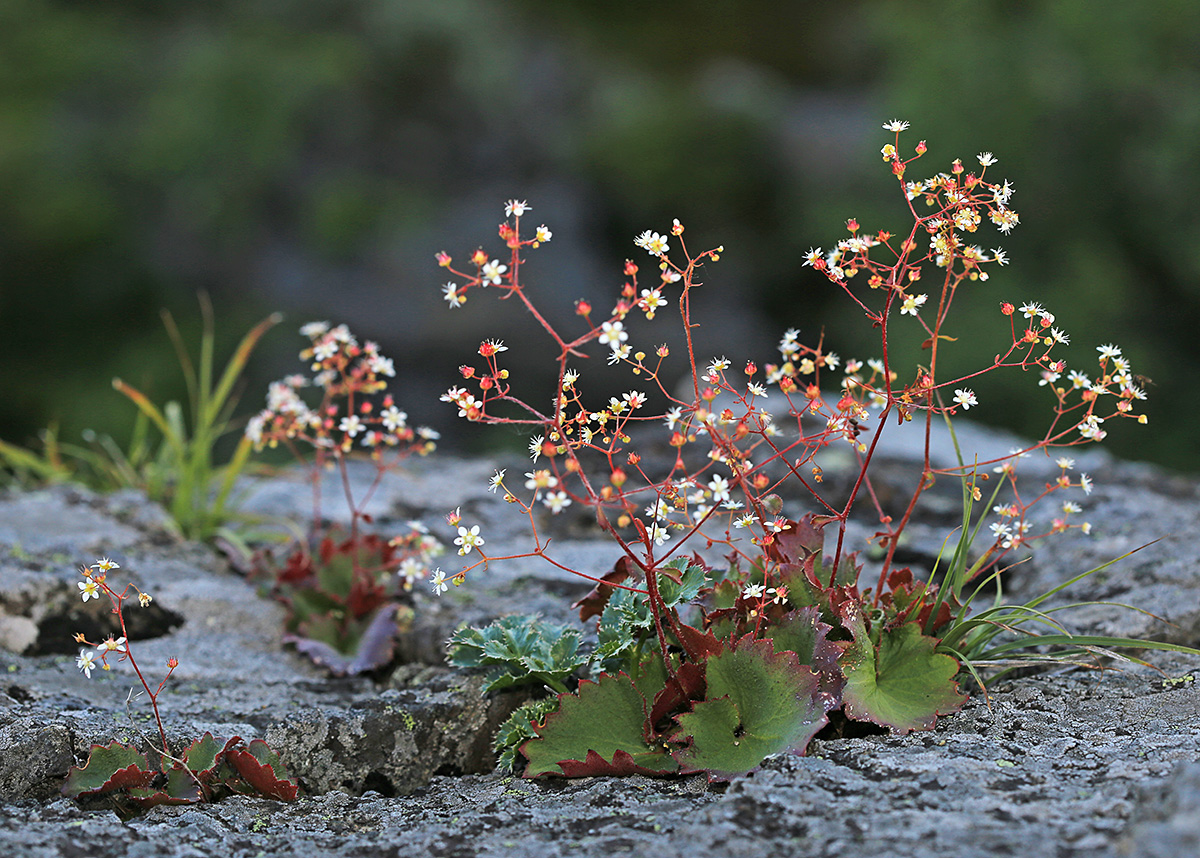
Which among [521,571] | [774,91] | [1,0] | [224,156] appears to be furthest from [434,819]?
[774,91]

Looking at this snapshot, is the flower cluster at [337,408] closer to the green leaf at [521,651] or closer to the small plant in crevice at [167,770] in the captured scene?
the green leaf at [521,651]

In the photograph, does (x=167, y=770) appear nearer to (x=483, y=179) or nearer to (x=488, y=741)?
(x=488, y=741)

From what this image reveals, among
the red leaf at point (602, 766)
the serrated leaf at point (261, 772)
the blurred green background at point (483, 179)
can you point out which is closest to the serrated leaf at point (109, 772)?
the serrated leaf at point (261, 772)

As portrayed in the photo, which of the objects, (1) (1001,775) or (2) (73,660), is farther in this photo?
(2) (73,660)

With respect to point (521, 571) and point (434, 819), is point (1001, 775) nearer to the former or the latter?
point (434, 819)

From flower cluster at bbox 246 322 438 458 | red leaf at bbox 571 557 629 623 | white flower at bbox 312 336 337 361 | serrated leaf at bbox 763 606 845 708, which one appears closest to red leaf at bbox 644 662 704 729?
serrated leaf at bbox 763 606 845 708
